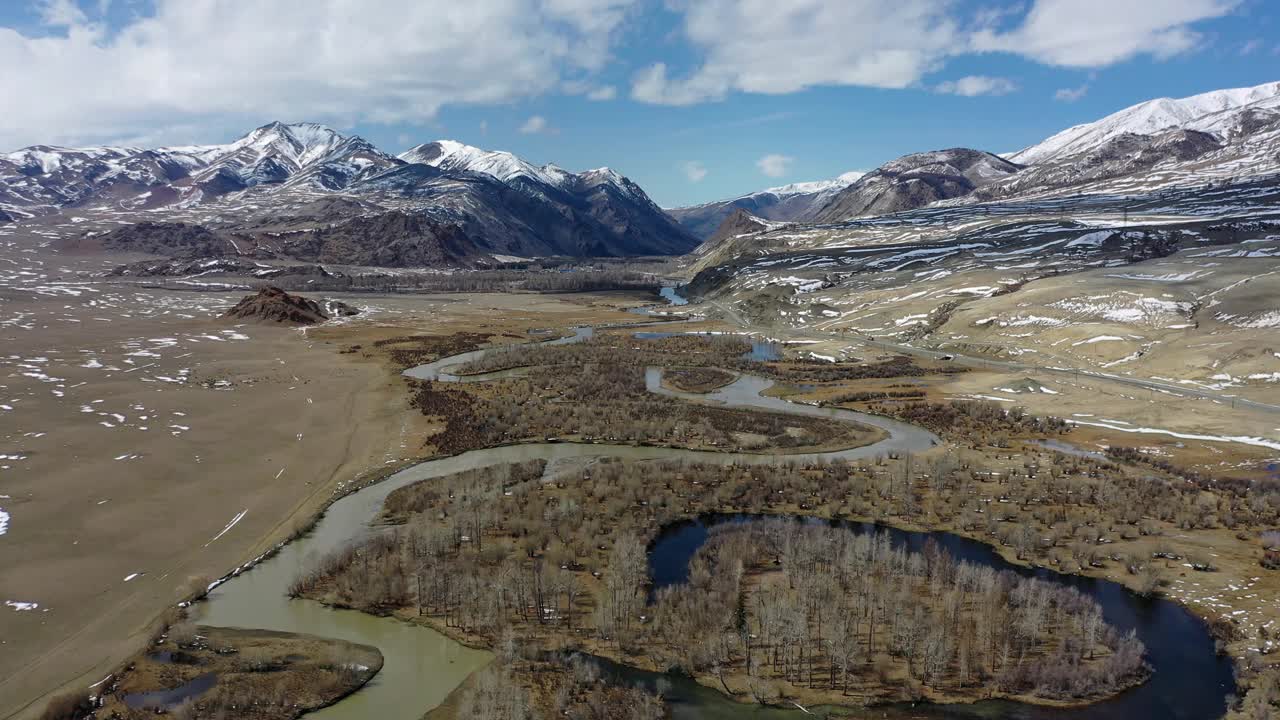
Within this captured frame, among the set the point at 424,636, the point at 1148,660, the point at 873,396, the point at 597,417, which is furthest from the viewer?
the point at 873,396

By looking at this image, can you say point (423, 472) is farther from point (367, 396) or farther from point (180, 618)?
point (367, 396)

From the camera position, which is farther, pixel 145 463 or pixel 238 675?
pixel 145 463

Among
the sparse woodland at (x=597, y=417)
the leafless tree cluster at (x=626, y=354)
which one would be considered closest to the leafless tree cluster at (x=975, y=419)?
the sparse woodland at (x=597, y=417)

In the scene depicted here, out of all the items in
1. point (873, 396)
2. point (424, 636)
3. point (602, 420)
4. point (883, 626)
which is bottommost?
point (424, 636)

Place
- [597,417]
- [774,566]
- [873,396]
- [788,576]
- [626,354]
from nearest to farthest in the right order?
[788,576]
[774,566]
[597,417]
[873,396]
[626,354]

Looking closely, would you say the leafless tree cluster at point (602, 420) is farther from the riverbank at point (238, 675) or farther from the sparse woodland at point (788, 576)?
the riverbank at point (238, 675)

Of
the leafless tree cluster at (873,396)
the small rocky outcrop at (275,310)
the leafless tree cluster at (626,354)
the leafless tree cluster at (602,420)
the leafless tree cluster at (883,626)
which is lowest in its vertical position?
the leafless tree cluster at (883,626)

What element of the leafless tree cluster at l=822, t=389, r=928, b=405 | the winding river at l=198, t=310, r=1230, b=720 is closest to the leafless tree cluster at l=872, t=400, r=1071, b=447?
the leafless tree cluster at l=822, t=389, r=928, b=405

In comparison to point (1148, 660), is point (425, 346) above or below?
above

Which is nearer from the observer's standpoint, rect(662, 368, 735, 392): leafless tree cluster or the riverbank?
the riverbank

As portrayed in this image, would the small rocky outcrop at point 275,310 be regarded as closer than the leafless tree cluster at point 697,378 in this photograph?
No

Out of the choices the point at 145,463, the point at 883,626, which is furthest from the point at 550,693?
the point at 145,463

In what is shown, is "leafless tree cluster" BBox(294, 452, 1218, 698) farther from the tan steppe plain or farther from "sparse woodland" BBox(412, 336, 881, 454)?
"sparse woodland" BBox(412, 336, 881, 454)

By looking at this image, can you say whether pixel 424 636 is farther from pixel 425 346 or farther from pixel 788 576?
pixel 425 346
